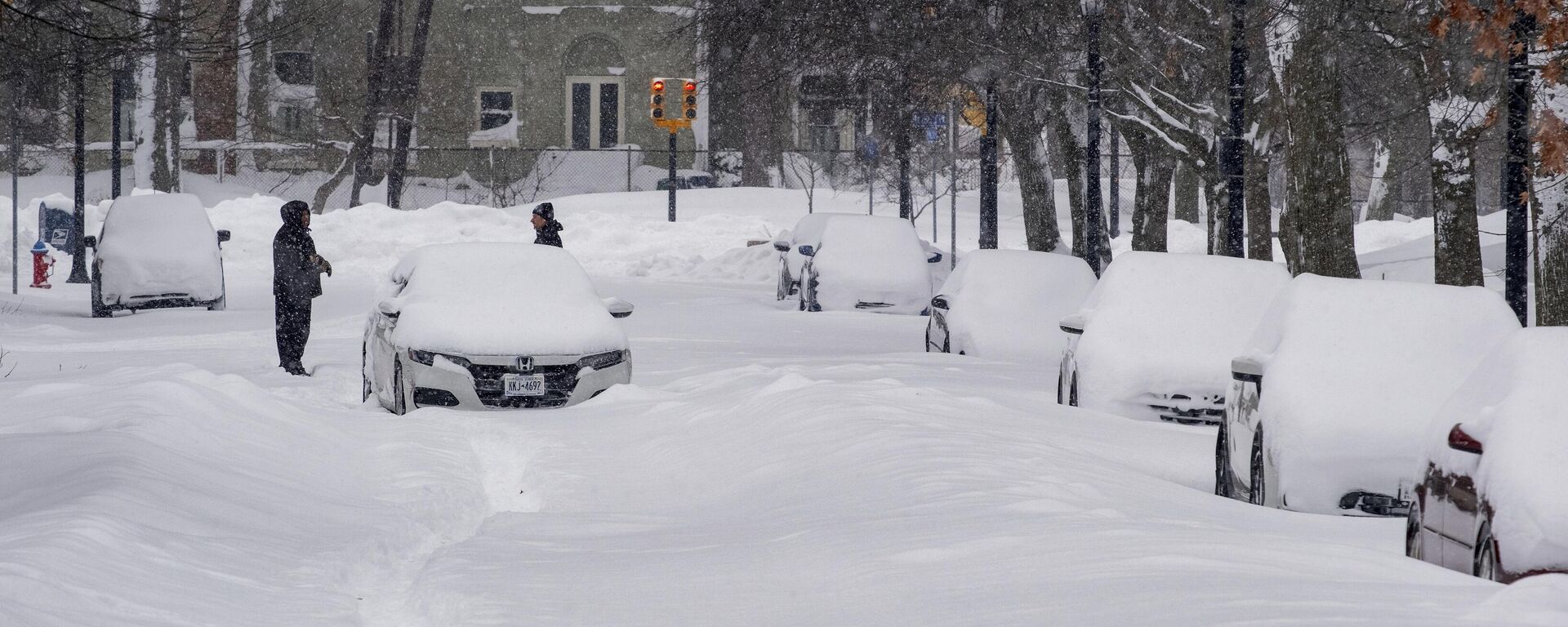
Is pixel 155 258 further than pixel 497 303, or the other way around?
pixel 155 258

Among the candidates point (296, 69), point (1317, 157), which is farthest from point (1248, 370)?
point (296, 69)

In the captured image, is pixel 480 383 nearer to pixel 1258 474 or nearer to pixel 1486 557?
pixel 1258 474

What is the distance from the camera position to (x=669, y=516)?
8.62 m

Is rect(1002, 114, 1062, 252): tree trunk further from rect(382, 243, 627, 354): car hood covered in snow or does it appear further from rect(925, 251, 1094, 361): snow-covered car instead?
rect(382, 243, 627, 354): car hood covered in snow

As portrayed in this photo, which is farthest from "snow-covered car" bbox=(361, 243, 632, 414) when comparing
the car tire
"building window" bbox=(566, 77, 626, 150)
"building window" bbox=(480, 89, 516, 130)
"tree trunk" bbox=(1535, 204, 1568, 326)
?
"building window" bbox=(480, 89, 516, 130)

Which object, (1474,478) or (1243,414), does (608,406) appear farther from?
(1474,478)

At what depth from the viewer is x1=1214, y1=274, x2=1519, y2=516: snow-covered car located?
8.07 m

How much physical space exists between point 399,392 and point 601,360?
1.45 m

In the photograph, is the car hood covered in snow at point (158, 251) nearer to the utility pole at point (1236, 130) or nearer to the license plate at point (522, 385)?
the license plate at point (522, 385)

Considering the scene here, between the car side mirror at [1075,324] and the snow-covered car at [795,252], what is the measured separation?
46.3ft

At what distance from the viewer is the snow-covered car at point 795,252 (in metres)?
26.9

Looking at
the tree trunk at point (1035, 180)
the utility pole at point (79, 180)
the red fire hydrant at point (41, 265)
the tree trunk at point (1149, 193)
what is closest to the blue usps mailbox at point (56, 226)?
the utility pole at point (79, 180)

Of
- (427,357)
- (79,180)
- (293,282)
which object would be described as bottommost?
(427,357)

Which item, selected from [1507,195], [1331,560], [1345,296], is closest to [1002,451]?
[1345,296]
